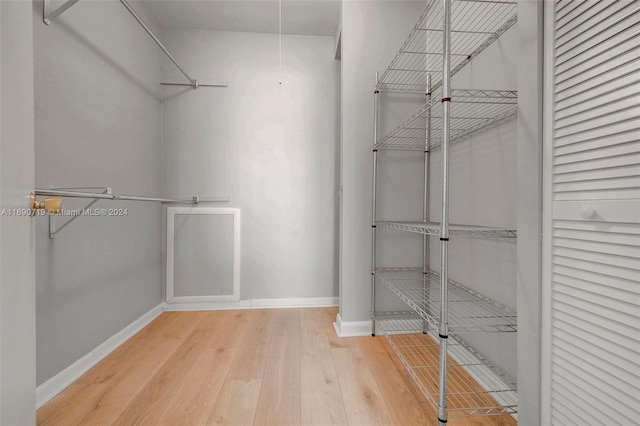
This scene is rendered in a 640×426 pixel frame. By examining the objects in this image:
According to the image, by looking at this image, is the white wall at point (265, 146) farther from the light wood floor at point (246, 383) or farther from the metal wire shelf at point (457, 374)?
the metal wire shelf at point (457, 374)

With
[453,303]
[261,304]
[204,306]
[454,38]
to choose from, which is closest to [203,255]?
[204,306]

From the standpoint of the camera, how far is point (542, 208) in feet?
2.83

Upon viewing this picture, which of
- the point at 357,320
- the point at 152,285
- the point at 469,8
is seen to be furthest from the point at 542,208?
the point at 152,285

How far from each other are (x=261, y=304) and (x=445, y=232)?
1.75 metres

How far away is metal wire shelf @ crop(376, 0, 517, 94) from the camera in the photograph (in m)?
1.22

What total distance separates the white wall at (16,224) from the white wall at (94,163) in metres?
0.58

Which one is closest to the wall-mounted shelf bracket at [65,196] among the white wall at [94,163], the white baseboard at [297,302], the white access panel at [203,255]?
the white wall at [94,163]

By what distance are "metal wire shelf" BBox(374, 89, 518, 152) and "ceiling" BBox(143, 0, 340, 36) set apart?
107 cm

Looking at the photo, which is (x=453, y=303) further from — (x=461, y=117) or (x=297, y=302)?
(x=297, y=302)

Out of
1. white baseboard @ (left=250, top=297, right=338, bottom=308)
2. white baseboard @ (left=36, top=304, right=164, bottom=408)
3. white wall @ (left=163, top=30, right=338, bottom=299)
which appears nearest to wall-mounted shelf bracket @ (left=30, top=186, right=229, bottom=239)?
white wall @ (left=163, top=30, right=338, bottom=299)

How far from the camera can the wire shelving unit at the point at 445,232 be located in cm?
96

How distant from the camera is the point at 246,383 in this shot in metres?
1.31

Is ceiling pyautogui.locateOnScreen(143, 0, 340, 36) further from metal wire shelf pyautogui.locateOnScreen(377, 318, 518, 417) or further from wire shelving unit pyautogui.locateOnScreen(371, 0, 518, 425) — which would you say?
metal wire shelf pyautogui.locateOnScreen(377, 318, 518, 417)

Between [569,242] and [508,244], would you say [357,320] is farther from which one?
[569,242]
